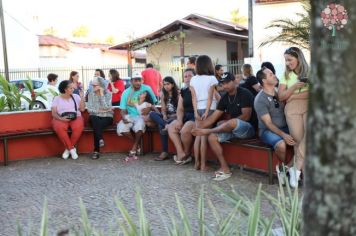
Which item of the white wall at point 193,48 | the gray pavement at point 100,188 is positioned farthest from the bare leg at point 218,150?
the white wall at point 193,48

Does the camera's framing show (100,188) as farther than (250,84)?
No

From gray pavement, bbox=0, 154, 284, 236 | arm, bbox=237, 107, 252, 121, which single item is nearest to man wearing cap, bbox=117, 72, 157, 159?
gray pavement, bbox=0, 154, 284, 236

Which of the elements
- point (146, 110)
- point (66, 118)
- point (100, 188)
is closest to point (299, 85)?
point (100, 188)

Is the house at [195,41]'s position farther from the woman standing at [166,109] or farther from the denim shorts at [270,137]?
the denim shorts at [270,137]

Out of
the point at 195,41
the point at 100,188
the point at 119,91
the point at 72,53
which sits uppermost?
the point at 72,53

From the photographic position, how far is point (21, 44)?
40312mm

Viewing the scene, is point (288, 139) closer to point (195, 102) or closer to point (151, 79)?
point (195, 102)

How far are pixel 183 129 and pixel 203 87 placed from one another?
0.77 metres

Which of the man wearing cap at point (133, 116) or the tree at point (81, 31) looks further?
the tree at point (81, 31)

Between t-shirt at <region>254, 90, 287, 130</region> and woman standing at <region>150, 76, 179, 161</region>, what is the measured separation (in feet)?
7.55

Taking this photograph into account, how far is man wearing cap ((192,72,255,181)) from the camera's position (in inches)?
279

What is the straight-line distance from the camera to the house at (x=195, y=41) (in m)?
25.3

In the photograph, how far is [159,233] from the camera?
15.8ft

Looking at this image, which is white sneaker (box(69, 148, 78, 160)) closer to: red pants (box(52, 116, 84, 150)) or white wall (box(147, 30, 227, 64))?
red pants (box(52, 116, 84, 150))
